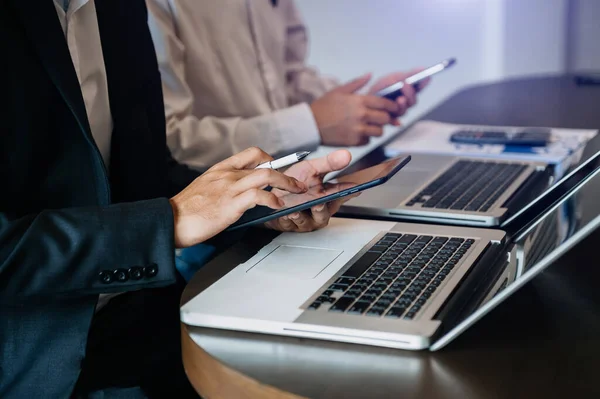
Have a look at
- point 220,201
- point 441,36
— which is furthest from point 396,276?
point 441,36

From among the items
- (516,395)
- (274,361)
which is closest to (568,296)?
(516,395)

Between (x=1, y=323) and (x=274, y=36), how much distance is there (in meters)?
1.40

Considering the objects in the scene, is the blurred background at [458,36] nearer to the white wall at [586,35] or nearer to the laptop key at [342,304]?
the white wall at [586,35]

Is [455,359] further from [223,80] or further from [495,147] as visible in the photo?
[223,80]

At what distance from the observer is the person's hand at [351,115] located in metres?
1.75

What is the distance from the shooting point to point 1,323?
3.22ft

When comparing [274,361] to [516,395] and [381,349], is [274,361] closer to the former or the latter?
[381,349]

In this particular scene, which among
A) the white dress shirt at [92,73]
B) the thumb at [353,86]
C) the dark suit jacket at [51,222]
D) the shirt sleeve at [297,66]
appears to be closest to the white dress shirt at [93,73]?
the white dress shirt at [92,73]

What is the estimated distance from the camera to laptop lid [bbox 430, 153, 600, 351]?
69cm

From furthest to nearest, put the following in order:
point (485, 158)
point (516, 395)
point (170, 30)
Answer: point (170, 30), point (485, 158), point (516, 395)

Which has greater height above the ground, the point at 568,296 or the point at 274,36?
the point at 274,36

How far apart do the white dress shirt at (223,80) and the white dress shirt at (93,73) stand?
1.36 feet

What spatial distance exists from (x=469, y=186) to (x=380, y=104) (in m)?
0.52

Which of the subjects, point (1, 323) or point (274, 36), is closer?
point (1, 323)
